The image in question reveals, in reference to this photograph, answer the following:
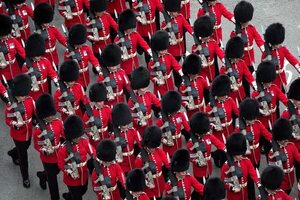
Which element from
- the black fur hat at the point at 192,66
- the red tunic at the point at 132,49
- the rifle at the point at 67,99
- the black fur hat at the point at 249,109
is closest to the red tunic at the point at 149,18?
the red tunic at the point at 132,49

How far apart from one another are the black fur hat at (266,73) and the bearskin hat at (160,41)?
1.35 m

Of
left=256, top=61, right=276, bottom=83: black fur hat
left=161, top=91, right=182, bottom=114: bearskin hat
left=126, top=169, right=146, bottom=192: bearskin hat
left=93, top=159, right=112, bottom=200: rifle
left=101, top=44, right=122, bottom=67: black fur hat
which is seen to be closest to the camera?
left=126, top=169, right=146, bottom=192: bearskin hat

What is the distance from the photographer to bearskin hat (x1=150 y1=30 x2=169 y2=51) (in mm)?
15578

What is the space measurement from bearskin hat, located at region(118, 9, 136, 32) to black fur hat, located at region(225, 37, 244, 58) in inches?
54.6

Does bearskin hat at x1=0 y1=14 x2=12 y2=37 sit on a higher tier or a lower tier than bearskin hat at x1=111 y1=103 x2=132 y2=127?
higher

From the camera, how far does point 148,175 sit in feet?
45.8

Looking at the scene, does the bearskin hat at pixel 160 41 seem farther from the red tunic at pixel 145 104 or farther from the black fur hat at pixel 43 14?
the black fur hat at pixel 43 14

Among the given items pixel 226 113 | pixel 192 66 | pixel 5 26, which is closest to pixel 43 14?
pixel 5 26

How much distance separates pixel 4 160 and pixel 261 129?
3.64 meters

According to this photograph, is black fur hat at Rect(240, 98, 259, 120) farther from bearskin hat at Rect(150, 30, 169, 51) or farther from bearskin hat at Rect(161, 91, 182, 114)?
bearskin hat at Rect(150, 30, 169, 51)

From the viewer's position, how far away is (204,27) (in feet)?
51.8

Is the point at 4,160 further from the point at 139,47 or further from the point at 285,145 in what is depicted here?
A: the point at 285,145

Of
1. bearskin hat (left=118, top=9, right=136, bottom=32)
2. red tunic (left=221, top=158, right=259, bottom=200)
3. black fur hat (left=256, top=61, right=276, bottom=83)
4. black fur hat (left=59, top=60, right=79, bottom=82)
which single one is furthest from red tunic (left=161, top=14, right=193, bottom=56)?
red tunic (left=221, top=158, right=259, bottom=200)

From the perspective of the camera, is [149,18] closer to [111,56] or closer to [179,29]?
[179,29]
